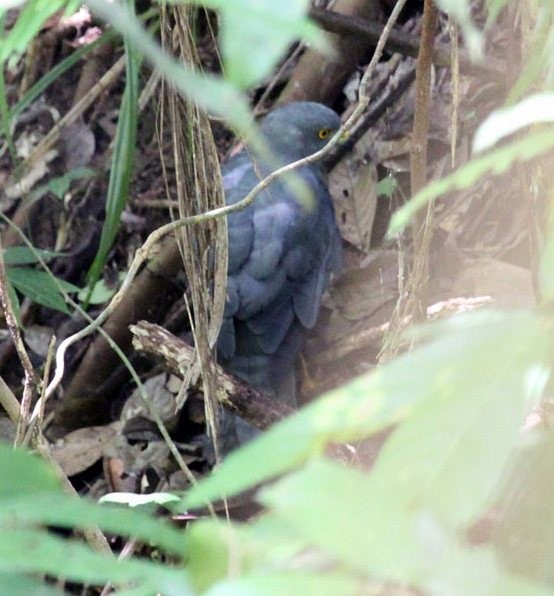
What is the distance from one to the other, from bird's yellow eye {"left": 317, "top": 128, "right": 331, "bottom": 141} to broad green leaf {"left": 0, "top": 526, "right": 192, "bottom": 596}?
3.49m

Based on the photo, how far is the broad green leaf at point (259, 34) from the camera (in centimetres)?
41

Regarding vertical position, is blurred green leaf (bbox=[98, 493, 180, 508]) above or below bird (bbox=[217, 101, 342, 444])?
above

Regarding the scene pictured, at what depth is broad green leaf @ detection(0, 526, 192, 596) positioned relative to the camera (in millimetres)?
472

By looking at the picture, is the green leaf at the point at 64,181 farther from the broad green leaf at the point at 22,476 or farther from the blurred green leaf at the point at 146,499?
the broad green leaf at the point at 22,476

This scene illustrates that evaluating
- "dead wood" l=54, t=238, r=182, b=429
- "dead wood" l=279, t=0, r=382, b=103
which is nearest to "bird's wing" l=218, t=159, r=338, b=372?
"dead wood" l=54, t=238, r=182, b=429

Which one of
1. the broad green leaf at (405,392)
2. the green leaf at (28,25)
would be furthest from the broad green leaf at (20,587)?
the green leaf at (28,25)

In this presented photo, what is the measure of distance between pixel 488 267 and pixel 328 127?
1.09m

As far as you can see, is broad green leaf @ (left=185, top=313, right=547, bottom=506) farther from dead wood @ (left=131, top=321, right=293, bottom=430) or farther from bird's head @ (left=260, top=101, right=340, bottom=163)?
bird's head @ (left=260, top=101, right=340, bottom=163)

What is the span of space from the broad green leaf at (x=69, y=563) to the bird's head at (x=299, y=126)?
3.41 meters

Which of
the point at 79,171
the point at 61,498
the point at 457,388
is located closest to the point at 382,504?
the point at 457,388

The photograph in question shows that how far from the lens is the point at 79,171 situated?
3.82 meters

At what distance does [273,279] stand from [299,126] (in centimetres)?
81

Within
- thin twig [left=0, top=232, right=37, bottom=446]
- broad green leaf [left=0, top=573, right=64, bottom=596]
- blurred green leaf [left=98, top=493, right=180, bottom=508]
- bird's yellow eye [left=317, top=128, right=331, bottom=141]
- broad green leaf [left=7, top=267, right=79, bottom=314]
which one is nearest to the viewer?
broad green leaf [left=0, top=573, right=64, bottom=596]

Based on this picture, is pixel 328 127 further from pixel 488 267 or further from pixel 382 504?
pixel 382 504
